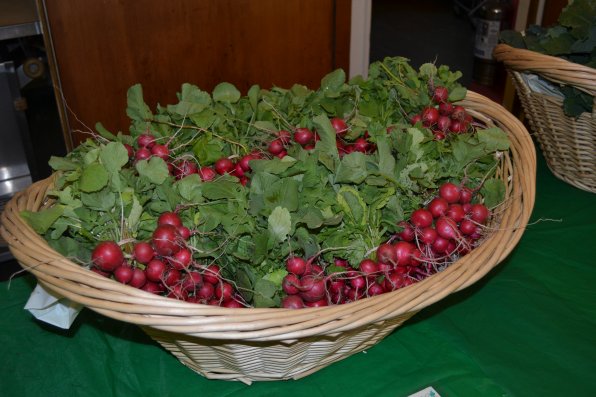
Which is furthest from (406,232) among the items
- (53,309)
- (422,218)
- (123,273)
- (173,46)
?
(173,46)

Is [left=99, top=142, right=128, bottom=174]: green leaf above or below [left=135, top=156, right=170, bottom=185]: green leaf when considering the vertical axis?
above

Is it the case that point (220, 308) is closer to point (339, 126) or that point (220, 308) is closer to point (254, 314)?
point (254, 314)

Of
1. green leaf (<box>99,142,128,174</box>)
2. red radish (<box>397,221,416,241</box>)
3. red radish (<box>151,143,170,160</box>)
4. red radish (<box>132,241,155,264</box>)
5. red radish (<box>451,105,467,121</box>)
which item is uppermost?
green leaf (<box>99,142,128,174</box>)

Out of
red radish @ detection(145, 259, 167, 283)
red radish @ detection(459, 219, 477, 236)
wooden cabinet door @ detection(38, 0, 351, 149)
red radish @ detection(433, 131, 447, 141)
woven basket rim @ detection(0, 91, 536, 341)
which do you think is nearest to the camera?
woven basket rim @ detection(0, 91, 536, 341)

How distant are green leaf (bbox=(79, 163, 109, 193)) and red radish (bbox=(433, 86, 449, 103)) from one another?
22.0 inches

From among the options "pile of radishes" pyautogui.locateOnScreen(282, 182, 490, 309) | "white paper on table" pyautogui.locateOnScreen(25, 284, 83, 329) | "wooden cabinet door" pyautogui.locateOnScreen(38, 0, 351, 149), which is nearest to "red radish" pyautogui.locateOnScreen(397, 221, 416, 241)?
"pile of radishes" pyautogui.locateOnScreen(282, 182, 490, 309)

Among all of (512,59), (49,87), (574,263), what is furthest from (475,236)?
(49,87)

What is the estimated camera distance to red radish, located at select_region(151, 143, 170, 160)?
815 mm

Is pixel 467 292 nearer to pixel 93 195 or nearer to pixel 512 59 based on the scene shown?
pixel 512 59

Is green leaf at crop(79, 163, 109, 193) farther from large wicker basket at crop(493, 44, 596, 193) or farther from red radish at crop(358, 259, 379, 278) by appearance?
large wicker basket at crop(493, 44, 596, 193)

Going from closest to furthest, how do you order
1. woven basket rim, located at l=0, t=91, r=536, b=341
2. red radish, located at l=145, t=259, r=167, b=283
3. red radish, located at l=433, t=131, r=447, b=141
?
woven basket rim, located at l=0, t=91, r=536, b=341, red radish, located at l=145, t=259, r=167, b=283, red radish, located at l=433, t=131, r=447, b=141

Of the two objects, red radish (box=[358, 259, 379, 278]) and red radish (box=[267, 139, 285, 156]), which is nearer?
red radish (box=[358, 259, 379, 278])

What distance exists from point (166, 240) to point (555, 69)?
75 centimetres

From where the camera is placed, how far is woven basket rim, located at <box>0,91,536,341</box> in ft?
1.87
